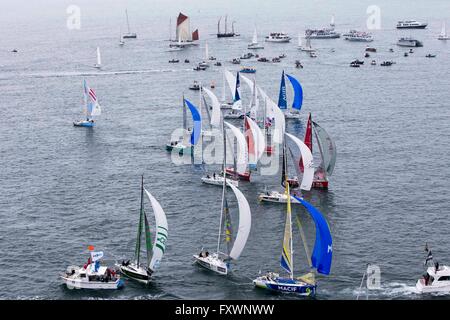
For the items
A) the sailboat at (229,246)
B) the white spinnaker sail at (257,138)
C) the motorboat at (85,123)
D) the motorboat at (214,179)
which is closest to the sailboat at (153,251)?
the sailboat at (229,246)

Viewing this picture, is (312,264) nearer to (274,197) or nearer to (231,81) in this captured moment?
(274,197)

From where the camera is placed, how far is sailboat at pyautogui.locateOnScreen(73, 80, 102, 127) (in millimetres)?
128500

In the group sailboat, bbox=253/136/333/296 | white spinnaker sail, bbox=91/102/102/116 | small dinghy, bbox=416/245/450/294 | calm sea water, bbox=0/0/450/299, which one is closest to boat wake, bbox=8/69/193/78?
calm sea water, bbox=0/0/450/299

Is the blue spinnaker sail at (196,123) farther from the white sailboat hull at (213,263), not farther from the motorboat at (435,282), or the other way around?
the motorboat at (435,282)

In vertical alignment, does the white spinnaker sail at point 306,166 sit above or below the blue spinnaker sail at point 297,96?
below

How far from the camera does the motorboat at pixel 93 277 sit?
62.3m

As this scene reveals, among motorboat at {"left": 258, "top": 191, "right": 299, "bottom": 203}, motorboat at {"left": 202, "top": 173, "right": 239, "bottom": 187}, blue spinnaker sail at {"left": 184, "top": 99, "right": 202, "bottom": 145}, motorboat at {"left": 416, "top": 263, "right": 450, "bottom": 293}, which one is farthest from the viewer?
blue spinnaker sail at {"left": 184, "top": 99, "right": 202, "bottom": 145}

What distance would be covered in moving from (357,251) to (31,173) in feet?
172

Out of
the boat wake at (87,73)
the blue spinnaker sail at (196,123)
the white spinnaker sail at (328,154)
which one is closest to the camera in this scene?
the white spinnaker sail at (328,154)

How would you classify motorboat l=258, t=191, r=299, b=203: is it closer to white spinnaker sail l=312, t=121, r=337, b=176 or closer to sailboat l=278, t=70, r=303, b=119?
white spinnaker sail l=312, t=121, r=337, b=176

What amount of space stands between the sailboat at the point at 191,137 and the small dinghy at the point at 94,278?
1661 inches

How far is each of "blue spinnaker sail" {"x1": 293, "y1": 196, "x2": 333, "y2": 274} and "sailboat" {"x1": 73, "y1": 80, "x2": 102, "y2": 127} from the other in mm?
75605

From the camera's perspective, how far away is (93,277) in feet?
206
